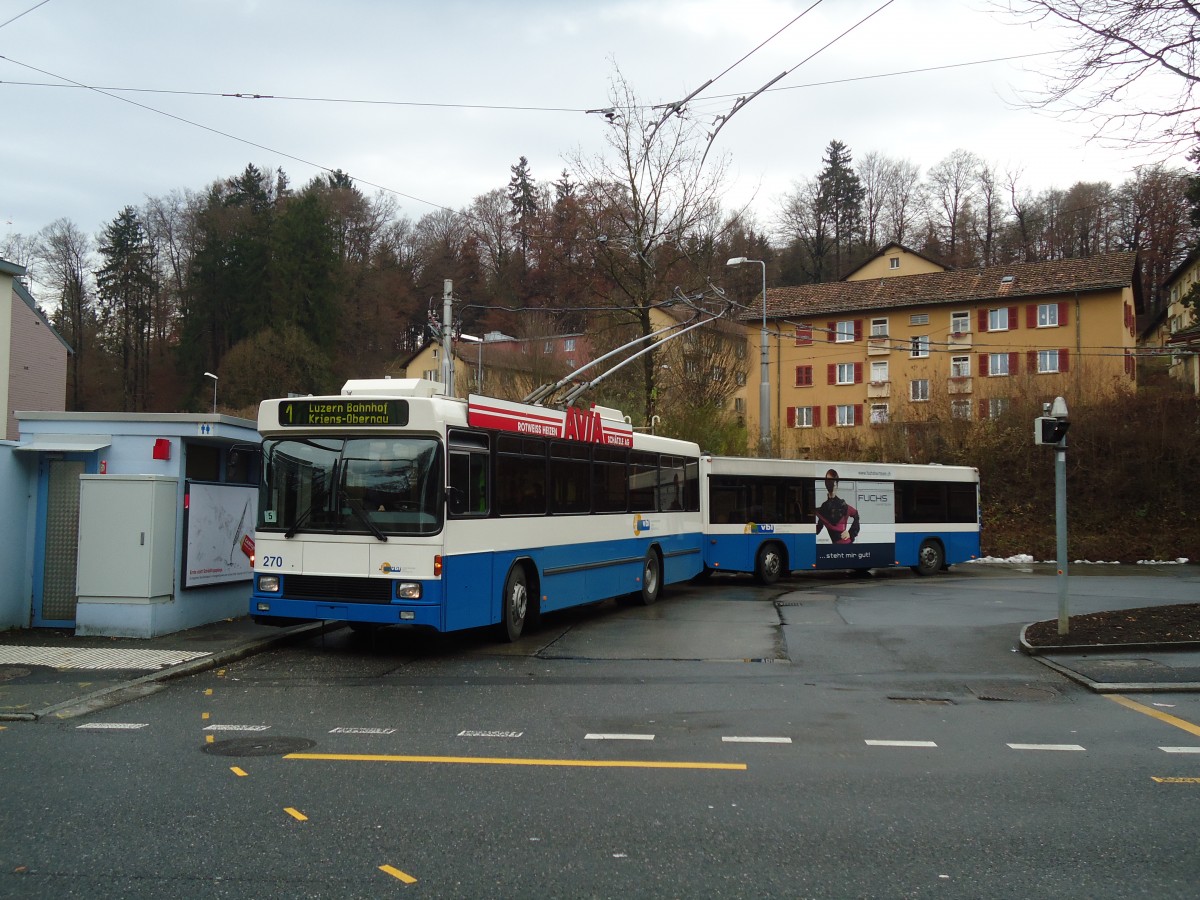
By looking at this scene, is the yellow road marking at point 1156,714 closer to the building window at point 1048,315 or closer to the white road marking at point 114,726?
the white road marking at point 114,726

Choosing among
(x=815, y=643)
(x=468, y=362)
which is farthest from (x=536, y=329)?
(x=815, y=643)

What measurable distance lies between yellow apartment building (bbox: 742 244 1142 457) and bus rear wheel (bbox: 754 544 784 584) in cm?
1986

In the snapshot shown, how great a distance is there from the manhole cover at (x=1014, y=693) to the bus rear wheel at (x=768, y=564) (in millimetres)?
12184

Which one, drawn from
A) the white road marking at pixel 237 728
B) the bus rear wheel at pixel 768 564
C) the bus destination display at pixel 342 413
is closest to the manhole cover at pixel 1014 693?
the white road marking at pixel 237 728

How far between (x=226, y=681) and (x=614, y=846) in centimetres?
632

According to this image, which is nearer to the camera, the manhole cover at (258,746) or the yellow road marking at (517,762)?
the yellow road marking at (517,762)

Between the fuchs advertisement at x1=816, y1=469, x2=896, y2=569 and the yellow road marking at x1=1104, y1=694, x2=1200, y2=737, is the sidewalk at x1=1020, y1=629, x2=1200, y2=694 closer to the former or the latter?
the yellow road marking at x1=1104, y1=694, x2=1200, y2=737

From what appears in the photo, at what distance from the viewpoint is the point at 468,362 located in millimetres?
49188

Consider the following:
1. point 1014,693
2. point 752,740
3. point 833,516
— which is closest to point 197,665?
point 752,740

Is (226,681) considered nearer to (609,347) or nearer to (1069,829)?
(1069,829)

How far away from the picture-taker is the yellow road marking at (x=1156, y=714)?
819 centimetres

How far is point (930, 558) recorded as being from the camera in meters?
26.3

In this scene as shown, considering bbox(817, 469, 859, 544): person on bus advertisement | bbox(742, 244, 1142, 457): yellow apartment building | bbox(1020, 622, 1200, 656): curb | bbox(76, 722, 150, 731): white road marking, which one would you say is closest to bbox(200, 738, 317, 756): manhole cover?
bbox(76, 722, 150, 731): white road marking

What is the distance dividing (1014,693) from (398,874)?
7138 mm
